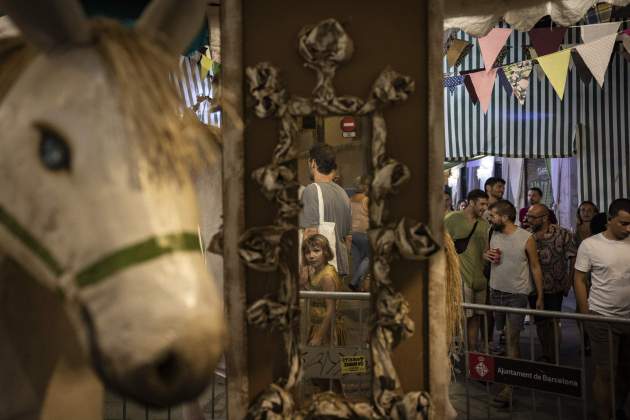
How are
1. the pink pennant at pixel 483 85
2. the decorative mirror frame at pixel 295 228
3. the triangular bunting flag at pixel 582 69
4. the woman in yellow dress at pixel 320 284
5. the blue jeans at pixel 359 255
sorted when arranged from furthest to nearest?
the pink pennant at pixel 483 85 < the triangular bunting flag at pixel 582 69 < the woman in yellow dress at pixel 320 284 < the blue jeans at pixel 359 255 < the decorative mirror frame at pixel 295 228

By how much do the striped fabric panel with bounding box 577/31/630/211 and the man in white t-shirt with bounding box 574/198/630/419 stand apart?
399 cm

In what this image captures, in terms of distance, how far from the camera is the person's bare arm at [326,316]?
2890 millimetres

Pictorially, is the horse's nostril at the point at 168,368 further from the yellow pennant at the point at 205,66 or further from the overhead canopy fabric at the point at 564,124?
the overhead canopy fabric at the point at 564,124

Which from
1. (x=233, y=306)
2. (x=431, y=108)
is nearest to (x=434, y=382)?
(x=233, y=306)

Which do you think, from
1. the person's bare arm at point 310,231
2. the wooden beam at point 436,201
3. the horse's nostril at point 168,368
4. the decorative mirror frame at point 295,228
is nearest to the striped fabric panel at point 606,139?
the person's bare arm at point 310,231

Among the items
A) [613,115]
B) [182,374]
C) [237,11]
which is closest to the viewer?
[182,374]

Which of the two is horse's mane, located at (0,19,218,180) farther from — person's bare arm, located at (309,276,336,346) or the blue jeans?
person's bare arm, located at (309,276,336,346)

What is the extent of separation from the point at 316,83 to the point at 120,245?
914 millimetres

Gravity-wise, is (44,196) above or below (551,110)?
below

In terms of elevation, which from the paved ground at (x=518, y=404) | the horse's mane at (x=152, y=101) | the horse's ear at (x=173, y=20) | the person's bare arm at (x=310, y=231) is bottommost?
the paved ground at (x=518, y=404)

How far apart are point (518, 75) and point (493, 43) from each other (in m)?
0.83

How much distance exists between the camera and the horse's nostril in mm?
827

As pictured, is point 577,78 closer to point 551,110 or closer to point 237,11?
point 551,110

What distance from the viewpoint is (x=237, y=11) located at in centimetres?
160
